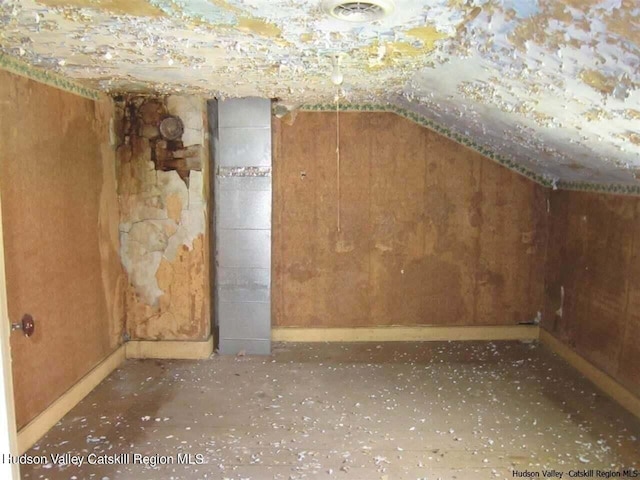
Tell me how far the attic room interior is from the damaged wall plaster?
2cm

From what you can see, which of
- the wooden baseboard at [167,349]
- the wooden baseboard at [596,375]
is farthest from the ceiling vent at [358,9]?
the wooden baseboard at [167,349]

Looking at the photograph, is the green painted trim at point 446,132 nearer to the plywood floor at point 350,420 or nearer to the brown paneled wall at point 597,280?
the brown paneled wall at point 597,280

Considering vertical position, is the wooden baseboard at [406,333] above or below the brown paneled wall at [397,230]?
below

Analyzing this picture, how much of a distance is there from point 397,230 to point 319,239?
2.10 ft

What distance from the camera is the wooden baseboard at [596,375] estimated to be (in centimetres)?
277

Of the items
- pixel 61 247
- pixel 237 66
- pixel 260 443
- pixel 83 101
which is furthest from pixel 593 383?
pixel 83 101

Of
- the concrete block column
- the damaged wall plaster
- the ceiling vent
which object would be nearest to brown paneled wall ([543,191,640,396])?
the ceiling vent

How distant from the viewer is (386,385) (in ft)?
10.3

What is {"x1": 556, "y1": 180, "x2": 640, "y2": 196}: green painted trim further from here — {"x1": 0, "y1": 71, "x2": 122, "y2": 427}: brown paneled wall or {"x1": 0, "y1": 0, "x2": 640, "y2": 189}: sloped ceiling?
{"x1": 0, "y1": 71, "x2": 122, "y2": 427}: brown paneled wall

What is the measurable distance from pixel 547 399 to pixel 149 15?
2.91 metres

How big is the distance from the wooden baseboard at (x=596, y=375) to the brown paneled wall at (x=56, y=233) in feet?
10.6

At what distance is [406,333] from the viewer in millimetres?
4000

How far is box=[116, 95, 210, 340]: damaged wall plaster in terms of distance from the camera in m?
3.44

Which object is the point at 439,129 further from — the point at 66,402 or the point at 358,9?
the point at 66,402
